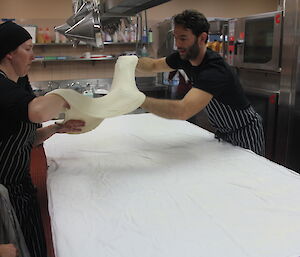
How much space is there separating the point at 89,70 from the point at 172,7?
176 centimetres

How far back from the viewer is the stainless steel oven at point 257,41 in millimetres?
2827

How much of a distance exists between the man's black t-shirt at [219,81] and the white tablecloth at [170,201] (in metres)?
0.27

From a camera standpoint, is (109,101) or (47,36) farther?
(47,36)

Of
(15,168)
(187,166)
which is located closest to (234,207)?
(187,166)

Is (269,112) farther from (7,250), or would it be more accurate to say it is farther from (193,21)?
(7,250)

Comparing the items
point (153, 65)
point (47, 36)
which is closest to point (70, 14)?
point (47, 36)

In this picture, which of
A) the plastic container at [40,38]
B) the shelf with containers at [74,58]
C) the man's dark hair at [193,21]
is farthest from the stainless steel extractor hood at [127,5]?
the plastic container at [40,38]

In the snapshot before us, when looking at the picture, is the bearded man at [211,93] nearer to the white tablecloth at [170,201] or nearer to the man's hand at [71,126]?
the white tablecloth at [170,201]

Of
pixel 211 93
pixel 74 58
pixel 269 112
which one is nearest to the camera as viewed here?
pixel 211 93

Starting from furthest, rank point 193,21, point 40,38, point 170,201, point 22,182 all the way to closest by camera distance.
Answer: point 40,38 → point 193,21 → point 22,182 → point 170,201

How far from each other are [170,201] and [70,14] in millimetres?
4668

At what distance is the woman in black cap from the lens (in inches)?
44.3

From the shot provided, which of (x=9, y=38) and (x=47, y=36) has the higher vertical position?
(x=47, y=36)

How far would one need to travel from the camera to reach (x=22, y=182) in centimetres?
145
